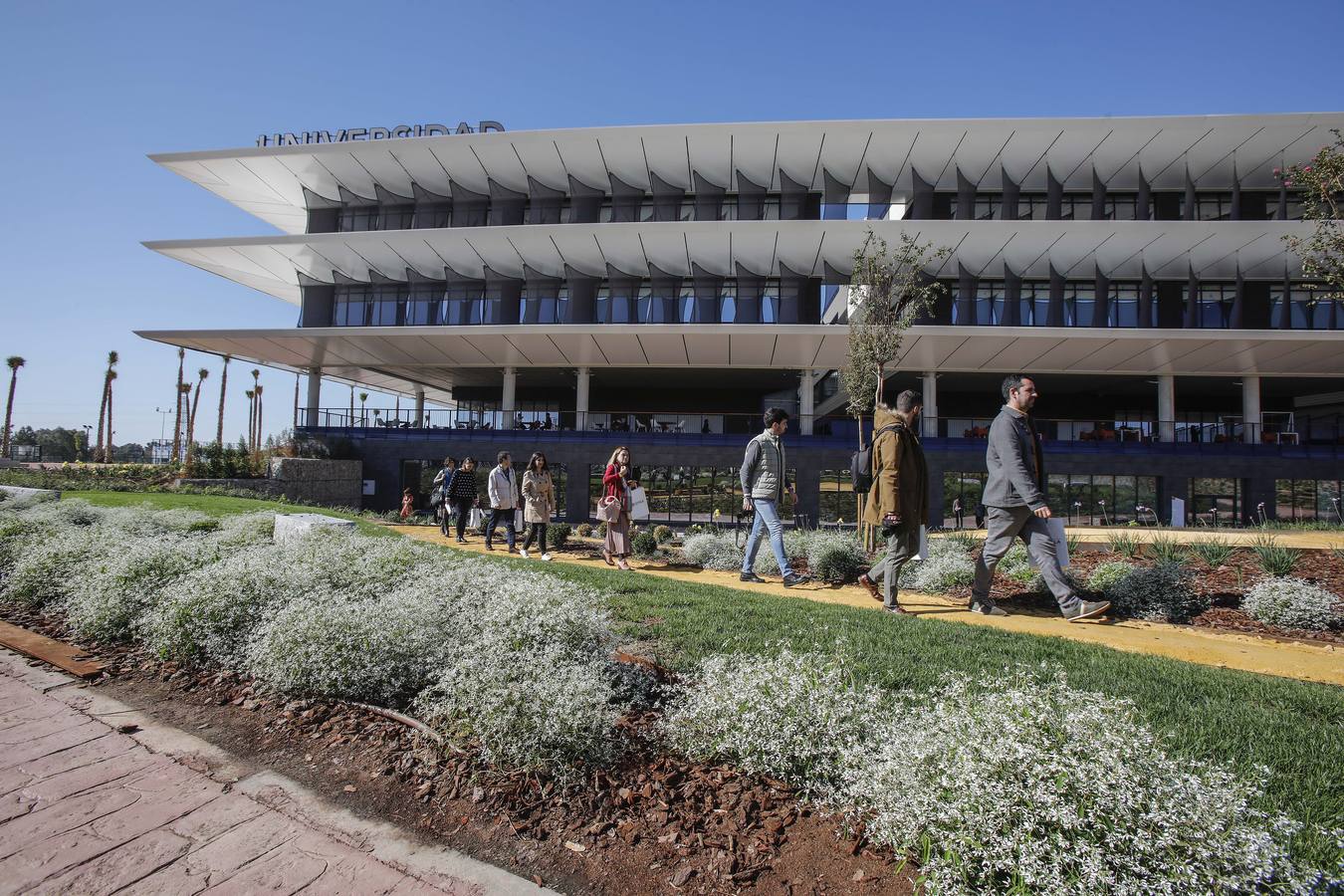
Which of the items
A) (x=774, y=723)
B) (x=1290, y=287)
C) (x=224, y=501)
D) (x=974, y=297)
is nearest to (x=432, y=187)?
(x=224, y=501)

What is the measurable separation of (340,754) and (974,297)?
30.8m

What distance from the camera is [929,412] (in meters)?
28.1

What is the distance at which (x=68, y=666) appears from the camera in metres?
4.36

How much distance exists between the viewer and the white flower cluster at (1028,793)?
5.86 feet

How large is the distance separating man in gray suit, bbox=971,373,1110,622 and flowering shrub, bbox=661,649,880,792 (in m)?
3.39

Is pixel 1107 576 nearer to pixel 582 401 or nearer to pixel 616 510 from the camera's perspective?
pixel 616 510

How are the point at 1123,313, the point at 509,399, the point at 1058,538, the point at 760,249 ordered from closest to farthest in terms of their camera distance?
the point at 1058,538 < the point at 760,249 < the point at 1123,313 < the point at 509,399

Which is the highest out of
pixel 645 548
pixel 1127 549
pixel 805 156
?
pixel 805 156

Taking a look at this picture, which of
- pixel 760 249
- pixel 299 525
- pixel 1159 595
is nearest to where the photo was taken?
pixel 1159 595

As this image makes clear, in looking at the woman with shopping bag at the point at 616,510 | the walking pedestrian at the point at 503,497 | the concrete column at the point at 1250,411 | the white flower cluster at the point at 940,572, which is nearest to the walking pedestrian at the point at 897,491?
the white flower cluster at the point at 940,572

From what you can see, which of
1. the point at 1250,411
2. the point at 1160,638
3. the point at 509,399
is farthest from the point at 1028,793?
the point at 1250,411

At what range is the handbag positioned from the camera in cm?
975

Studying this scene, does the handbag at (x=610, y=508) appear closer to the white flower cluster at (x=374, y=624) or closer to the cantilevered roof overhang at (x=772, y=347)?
the white flower cluster at (x=374, y=624)

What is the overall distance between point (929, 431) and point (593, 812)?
27.7 metres
